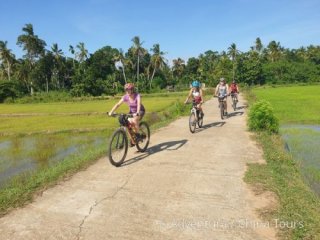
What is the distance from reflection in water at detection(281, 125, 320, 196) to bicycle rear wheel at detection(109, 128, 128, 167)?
4.11 metres

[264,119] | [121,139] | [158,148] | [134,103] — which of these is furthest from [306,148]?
[121,139]

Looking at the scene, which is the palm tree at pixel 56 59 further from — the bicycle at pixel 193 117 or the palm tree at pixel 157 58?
the bicycle at pixel 193 117

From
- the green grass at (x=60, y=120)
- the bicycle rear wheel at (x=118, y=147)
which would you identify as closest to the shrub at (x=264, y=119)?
the bicycle rear wheel at (x=118, y=147)

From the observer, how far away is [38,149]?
13.1 meters

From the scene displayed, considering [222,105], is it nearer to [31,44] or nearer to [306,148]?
[306,148]

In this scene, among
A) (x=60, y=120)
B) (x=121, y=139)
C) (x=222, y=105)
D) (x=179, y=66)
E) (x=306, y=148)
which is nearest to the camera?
(x=121, y=139)

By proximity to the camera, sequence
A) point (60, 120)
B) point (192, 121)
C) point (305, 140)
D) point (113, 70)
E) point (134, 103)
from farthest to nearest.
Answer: point (113, 70)
point (60, 120)
point (192, 121)
point (305, 140)
point (134, 103)

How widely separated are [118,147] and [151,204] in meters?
2.65

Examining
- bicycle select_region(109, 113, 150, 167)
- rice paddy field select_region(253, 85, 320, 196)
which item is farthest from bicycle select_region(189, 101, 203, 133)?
bicycle select_region(109, 113, 150, 167)

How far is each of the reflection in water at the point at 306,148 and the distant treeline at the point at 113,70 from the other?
46.0m

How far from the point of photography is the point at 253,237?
423 cm

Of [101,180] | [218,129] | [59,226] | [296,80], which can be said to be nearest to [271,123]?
[218,129]

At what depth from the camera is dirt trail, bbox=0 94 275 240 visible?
4.43 meters

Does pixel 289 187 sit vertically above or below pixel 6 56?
below
